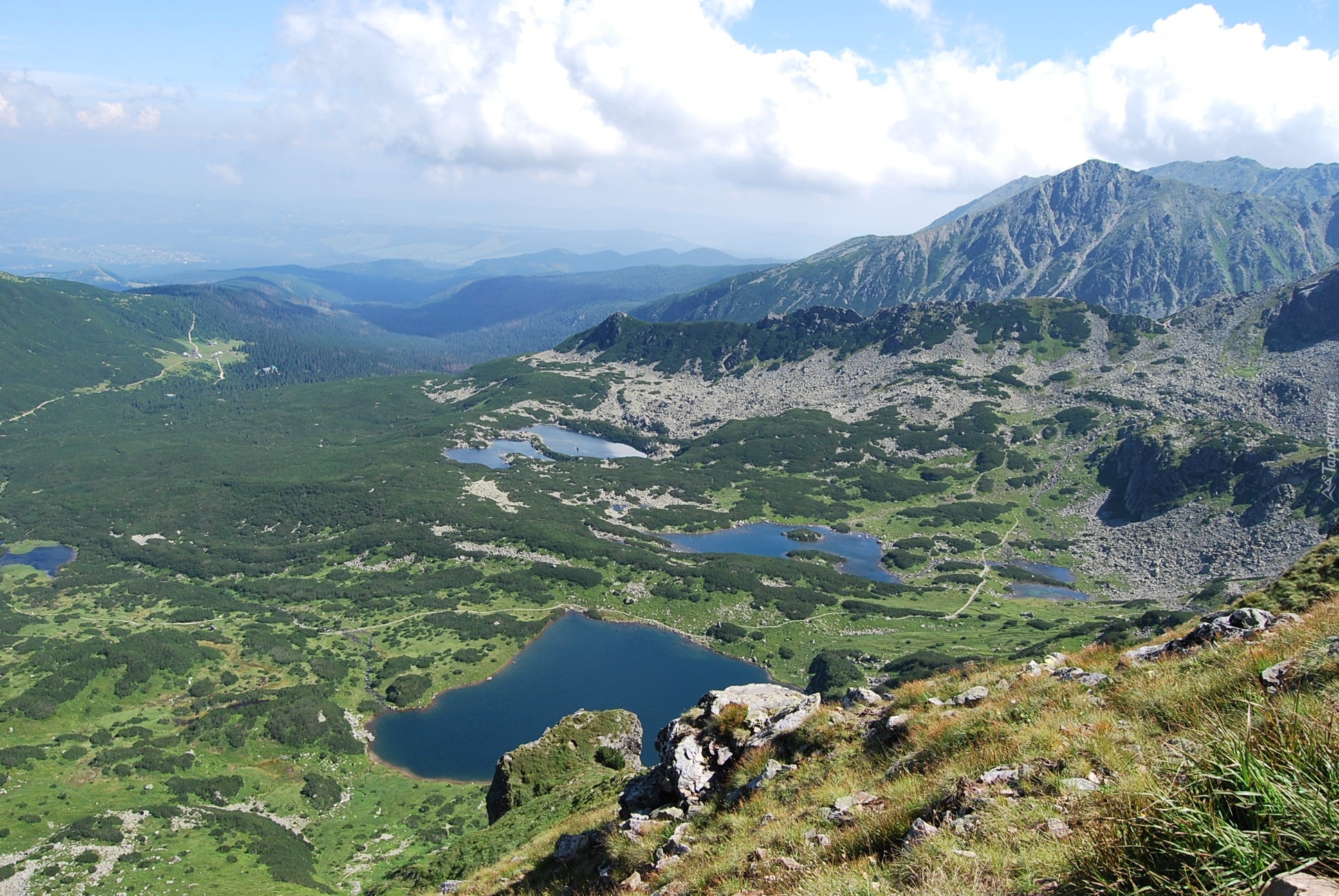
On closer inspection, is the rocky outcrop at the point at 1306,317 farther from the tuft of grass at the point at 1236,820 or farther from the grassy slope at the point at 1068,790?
the tuft of grass at the point at 1236,820

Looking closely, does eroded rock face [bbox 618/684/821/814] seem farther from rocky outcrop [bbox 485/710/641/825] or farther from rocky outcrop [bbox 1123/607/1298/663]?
rocky outcrop [bbox 485/710/641/825]

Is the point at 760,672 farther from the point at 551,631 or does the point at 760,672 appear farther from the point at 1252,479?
the point at 1252,479

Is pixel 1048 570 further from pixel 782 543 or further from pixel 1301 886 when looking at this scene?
pixel 1301 886

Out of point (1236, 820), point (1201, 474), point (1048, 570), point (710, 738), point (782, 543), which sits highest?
point (1236, 820)

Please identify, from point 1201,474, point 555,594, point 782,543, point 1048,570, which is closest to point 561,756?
point 555,594

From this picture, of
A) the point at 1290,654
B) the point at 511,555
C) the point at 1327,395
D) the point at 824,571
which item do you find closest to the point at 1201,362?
the point at 1327,395

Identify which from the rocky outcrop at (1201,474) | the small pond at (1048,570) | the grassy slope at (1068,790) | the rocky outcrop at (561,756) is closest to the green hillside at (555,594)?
the grassy slope at (1068,790)

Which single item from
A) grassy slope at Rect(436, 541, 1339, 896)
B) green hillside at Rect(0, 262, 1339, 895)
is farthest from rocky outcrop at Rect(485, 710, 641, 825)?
grassy slope at Rect(436, 541, 1339, 896)
